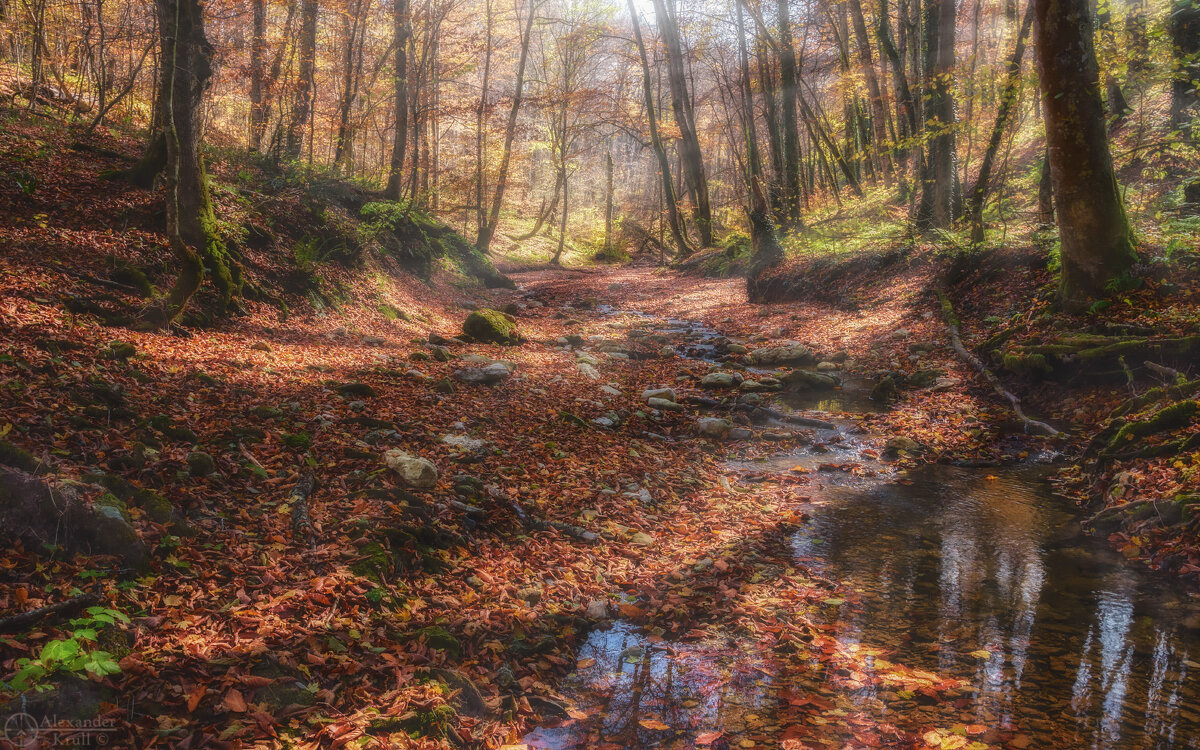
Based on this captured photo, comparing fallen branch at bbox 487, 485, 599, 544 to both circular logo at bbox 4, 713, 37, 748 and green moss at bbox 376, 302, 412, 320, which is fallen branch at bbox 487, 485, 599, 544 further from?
green moss at bbox 376, 302, 412, 320

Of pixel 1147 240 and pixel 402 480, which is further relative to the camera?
pixel 1147 240

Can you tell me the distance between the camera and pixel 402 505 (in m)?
4.50

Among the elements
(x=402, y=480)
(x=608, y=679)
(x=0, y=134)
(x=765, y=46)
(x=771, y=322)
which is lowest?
(x=608, y=679)

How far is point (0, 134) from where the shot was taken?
797 cm

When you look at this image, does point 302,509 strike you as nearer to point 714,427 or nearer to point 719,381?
point 714,427

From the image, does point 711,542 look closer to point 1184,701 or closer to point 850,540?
point 850,540

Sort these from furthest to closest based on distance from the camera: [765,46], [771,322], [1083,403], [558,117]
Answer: [558,117] < [765,46] < [771,322] < [1083,403]

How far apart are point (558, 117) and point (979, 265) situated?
20.3 metres

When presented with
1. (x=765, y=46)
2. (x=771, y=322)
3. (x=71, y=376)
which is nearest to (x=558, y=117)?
(x=765, y=46)

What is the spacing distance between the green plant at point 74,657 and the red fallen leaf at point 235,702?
43 centimetres

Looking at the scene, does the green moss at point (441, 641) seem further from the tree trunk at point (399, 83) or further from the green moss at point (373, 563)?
the tree trunk at point (399, 83)

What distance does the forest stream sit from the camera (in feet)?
9.39

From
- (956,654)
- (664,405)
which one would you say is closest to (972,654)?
(956,654)

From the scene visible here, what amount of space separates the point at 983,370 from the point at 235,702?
8874 mm
